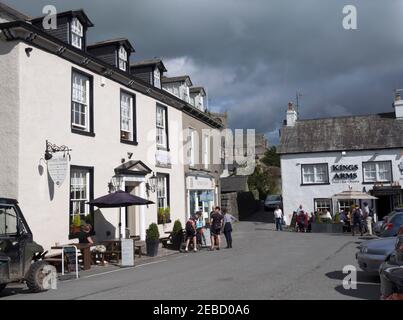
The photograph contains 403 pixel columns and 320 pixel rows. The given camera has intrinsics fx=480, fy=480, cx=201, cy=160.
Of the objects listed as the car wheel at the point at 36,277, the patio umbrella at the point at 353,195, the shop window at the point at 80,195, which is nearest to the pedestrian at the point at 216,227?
the shop window at the point at 80,195

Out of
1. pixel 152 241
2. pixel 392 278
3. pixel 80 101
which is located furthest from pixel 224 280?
pixel 80 101

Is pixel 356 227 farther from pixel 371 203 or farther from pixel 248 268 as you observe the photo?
pixel 248 268

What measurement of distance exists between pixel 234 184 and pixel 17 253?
43999 mm

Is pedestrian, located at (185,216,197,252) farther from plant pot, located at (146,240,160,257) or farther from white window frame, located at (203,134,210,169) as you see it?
white window frame, located at (203,134,210,169)

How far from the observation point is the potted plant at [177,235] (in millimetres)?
19703

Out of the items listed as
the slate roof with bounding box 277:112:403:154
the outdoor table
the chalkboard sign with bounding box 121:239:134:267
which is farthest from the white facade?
the slate roof with bounding box 277:112:403:154

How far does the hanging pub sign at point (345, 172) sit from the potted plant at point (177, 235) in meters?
18.6

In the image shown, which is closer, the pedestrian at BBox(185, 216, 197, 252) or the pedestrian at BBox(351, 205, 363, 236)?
the pedestrian at BBox(185, 216, 197, 252)

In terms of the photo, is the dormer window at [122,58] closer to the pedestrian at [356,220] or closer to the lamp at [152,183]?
the lamp at [152,183]

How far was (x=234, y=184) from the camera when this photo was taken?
2098 inches

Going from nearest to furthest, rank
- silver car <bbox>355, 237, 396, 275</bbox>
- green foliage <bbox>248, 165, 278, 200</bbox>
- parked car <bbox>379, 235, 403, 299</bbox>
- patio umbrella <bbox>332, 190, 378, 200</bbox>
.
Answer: parked car <bbox>379, 235, 403, 299</bbox> < silver car <bbox>355, 237, 396, 275</bbox> < patio umbrella <bbox>332, 190, 378, 200</bbox> < green foliage <bbox>248, 165, 278, 200</bbox>

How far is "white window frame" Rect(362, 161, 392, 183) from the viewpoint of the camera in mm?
33875

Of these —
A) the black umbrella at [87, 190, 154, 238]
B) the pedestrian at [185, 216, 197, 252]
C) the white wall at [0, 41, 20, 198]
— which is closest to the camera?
the white wall at [0, 41, 20, 198]

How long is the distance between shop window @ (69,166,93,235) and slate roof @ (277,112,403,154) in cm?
2186
